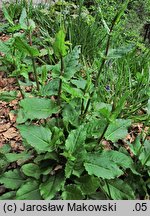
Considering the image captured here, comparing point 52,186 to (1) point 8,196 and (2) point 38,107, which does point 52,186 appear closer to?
(1) point 8,196

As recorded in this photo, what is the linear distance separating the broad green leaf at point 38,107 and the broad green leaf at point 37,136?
86mm

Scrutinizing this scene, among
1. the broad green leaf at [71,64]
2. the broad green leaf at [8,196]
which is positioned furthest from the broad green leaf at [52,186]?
the broad green leaf at [71,64]

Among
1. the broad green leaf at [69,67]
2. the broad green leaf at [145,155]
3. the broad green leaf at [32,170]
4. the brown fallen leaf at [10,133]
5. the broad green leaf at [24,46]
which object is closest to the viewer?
the broad green leaf at [24,46]

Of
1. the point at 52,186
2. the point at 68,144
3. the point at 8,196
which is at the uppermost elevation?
the point at 68,144

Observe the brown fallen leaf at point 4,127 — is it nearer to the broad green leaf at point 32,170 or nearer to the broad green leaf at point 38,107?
the broad green leaf at point 32,170

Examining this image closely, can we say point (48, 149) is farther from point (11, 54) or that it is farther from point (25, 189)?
point (11, 54)

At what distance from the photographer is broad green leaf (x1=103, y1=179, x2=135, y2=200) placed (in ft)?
6.00

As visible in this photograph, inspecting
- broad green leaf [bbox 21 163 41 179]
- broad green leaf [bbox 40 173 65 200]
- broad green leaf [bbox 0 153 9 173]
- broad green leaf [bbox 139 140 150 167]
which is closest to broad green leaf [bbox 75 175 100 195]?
broad green leaf [bbox 40 173 65 200]

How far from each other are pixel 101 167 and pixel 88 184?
0.13m

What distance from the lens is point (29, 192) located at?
1.78 metres

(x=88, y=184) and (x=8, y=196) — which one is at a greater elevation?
(x=88, y=184)

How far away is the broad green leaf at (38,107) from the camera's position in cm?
168

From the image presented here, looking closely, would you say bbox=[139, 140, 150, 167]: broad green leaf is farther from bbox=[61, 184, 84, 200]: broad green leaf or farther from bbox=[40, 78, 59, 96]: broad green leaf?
bbox=[40, 78, 59, 96]: broad green leaf

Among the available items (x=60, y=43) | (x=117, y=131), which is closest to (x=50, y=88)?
(x=60, y=43)
